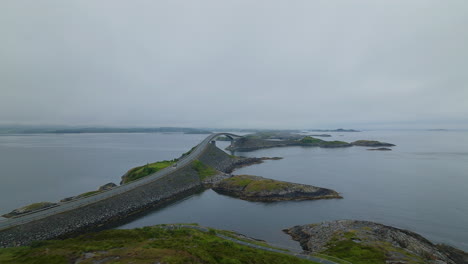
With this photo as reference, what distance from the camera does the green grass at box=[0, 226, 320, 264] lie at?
21297 mm

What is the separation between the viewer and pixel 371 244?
29.4m

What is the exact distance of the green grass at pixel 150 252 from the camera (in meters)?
21.3

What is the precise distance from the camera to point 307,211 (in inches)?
1902

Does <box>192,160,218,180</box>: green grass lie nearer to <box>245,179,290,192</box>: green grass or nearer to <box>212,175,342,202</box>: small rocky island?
<box>212,175,342,202</box>: small rocky island

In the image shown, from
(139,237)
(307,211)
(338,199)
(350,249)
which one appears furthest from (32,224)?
(338,199)

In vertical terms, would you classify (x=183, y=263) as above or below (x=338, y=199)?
above

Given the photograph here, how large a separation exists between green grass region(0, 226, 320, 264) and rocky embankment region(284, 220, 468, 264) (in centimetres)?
843

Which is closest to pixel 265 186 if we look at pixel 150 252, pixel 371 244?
pixel 371 244

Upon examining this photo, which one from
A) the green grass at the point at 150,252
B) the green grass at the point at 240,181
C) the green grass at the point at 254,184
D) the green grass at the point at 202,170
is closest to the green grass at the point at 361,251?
the green grass at the point at 150,252

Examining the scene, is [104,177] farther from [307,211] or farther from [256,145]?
[256,145]

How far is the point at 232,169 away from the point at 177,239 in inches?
2808

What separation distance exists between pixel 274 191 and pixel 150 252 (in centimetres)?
4124

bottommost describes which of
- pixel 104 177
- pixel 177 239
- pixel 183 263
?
pixel 104 177

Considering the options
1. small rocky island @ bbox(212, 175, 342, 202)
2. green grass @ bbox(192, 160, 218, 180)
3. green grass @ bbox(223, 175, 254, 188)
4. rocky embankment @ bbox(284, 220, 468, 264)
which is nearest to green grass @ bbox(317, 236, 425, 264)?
rocky embankment @ bbox(284, 220, 468, 264)
